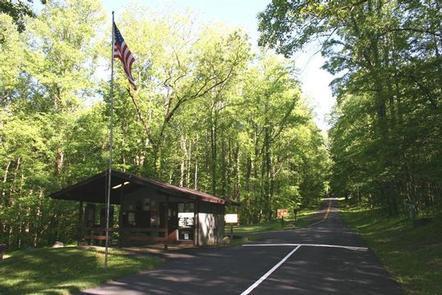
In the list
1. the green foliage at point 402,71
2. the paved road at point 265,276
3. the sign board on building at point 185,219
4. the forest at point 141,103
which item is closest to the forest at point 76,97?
the forest at point 141,103

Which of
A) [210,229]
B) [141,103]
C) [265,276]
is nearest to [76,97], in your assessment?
[141,103]

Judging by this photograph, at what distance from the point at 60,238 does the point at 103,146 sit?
8.74m

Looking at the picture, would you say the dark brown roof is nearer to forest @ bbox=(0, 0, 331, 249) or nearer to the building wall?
the building wall

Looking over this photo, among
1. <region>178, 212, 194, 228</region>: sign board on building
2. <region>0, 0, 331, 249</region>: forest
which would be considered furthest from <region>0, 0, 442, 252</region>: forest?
<region>178, 212, 194, 228</region>: sign board on building

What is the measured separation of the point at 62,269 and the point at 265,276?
7.74m

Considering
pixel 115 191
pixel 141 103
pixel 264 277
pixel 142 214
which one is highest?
pixel 141 103

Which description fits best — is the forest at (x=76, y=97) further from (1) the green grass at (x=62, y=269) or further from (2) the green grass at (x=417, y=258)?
(2) the green grass at (x=417, y=258)

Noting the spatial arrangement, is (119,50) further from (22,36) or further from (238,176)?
(238,176)

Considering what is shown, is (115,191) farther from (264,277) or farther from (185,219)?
(264,277)

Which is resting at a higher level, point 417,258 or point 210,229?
point 210,229

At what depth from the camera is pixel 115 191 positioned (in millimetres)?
25562

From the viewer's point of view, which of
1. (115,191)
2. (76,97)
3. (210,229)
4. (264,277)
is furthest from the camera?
(76,97)

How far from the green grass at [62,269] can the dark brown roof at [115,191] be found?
3.54 meters

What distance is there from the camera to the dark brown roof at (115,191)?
2091 cm
